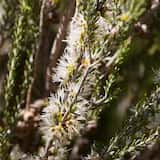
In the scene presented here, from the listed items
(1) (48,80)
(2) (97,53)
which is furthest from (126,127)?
(1) (48,80)

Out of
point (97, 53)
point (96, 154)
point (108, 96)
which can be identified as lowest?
point (96, 154)

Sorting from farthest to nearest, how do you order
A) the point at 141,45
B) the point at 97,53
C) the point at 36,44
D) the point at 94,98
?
the point at 141,45, the point at 36,44, the point at 94,98, the point at 97,53

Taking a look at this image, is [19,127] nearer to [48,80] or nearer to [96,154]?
[48,80]

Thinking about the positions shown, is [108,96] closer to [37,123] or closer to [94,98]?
[94,98]

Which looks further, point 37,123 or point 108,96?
point 37,123

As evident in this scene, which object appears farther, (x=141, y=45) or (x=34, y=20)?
(x=141, y=45)

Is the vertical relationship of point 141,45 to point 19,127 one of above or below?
above

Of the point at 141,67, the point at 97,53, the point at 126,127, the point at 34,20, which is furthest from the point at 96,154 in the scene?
the point at 141,67

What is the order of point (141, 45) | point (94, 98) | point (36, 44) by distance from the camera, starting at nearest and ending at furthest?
1. point (94, 98)
2. point (36, 44)
3. point (141, 45)

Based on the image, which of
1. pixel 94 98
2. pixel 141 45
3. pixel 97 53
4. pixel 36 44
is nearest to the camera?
pixel 97 53
